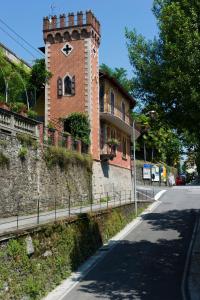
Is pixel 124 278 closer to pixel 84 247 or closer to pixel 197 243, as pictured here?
pixel 84 247

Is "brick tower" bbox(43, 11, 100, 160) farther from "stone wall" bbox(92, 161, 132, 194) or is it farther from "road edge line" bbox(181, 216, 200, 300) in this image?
"road edge line" bbox(181, 216, 200, 300)

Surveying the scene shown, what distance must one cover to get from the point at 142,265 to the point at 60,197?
859 cm

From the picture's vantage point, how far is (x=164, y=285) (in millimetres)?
17453

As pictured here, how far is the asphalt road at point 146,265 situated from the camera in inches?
647

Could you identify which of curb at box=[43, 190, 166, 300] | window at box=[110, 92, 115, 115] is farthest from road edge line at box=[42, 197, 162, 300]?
window at box=[110, 92, 115, 115]

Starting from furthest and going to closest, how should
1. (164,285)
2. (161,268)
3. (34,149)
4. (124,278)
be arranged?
(34,149) < (161,268) < (124,278) < (164,285)

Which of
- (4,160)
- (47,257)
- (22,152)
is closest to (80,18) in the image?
(22,152)

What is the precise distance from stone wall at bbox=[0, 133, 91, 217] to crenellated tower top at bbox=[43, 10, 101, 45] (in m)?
11.1

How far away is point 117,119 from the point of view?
1631 inches

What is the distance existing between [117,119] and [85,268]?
22.6 m

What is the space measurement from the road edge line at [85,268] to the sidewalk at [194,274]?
13.2 ft

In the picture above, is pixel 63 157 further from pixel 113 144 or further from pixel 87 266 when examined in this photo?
pixel 113 144

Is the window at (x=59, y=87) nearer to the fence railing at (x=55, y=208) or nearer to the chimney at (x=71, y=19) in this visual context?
the chimney at (x=71, y=19)

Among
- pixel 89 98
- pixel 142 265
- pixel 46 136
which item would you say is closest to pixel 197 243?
pixel 142 265
